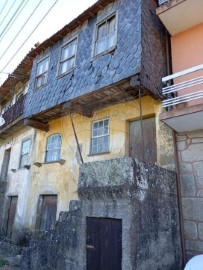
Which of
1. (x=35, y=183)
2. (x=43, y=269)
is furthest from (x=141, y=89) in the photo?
(x=35, y=183)

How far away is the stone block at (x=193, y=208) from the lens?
580cm

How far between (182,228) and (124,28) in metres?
5.82

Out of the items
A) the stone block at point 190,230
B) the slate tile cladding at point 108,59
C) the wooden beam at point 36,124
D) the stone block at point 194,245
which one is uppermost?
the slate tile cladding at point 108,59

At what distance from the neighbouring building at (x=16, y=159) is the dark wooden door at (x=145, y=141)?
213 inches

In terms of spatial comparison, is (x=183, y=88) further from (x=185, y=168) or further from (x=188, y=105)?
(x=185, y=168)

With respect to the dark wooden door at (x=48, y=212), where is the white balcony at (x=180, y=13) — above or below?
above

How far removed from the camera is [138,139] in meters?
7.76

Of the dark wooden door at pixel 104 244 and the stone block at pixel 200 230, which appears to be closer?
the dark wooden door at pixel 104 244

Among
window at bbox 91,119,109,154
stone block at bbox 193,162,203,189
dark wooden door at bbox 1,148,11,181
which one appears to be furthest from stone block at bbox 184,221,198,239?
dark wooden door at bbox 1,148,11,181

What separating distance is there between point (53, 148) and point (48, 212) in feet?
8.53

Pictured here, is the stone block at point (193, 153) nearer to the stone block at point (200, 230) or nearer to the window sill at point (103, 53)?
the stone block at point (200, 230)

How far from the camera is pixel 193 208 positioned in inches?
232

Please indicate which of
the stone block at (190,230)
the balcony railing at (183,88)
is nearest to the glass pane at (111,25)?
the balcony railing at (183,88)

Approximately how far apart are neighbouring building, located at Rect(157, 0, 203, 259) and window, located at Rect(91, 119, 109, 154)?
8.11 feet
